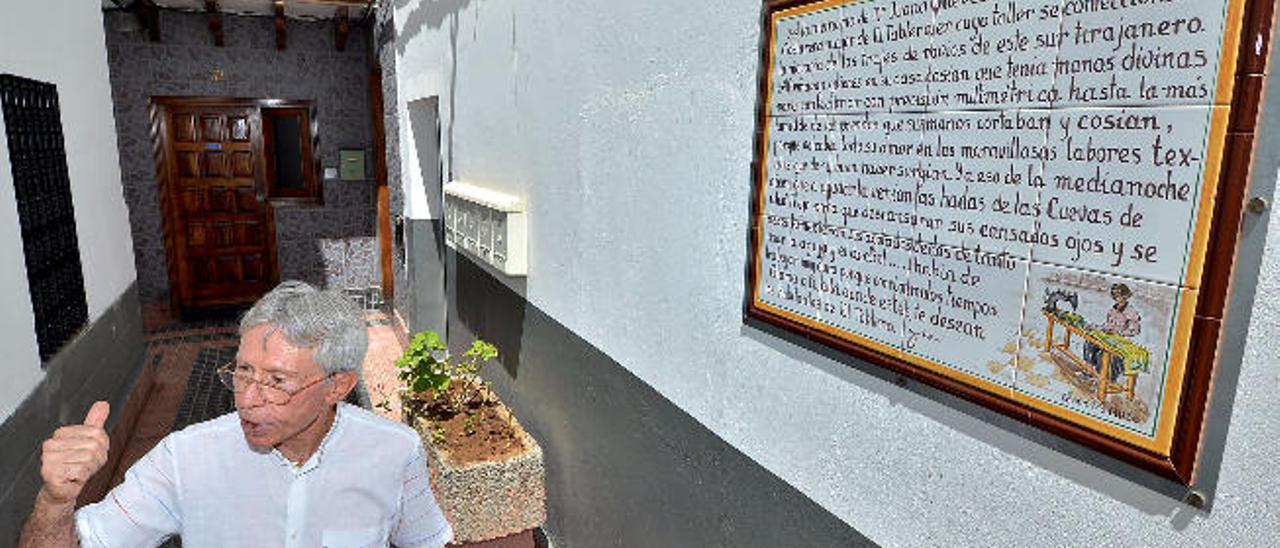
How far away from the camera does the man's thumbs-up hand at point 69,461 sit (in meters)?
Answer: 1.86

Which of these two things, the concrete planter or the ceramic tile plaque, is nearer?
the ceramic tile plaque

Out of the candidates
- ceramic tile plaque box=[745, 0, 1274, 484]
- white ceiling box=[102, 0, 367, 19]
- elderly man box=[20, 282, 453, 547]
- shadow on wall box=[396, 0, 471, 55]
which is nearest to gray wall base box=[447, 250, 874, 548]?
ceramic tile plaque box=[745, 0, 1274, 484]

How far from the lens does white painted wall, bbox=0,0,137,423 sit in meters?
4.07

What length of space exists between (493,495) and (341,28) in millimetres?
7990

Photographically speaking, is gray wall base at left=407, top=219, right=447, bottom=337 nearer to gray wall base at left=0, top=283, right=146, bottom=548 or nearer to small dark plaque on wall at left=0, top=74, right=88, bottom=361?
gray wall base at left=0, top=283, right=146, bottom=548

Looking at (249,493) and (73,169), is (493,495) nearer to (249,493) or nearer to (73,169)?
(249,493)

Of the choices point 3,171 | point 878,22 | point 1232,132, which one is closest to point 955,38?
point 878,22

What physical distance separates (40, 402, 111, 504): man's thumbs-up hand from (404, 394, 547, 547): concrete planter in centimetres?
253

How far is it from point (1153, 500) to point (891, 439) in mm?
638

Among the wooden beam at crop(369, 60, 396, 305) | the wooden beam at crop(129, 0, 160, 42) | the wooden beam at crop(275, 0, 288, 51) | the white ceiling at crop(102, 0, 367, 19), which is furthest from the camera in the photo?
the wooden beam at crop(369, 60, 396, 305)

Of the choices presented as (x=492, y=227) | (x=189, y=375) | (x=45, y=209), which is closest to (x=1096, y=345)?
(x=492, y=227)

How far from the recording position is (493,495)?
4430mm

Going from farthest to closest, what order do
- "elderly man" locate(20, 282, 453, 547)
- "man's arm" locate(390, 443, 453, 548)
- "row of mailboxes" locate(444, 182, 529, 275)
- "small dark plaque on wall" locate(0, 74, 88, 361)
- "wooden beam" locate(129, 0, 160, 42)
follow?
1. "wooden beam" locate(129, 0, 160, 42)
2. "row of mailboxes" locate(444, 182, 529, 275)
3. "small dark plaque on wall" locate(0, 74, 88, 361)
4. "man's arm" locate(390, 443, 453, 548)
5. "elderly man" locate(20, 282, 453, 547)

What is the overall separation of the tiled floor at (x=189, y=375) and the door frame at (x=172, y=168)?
55cm
